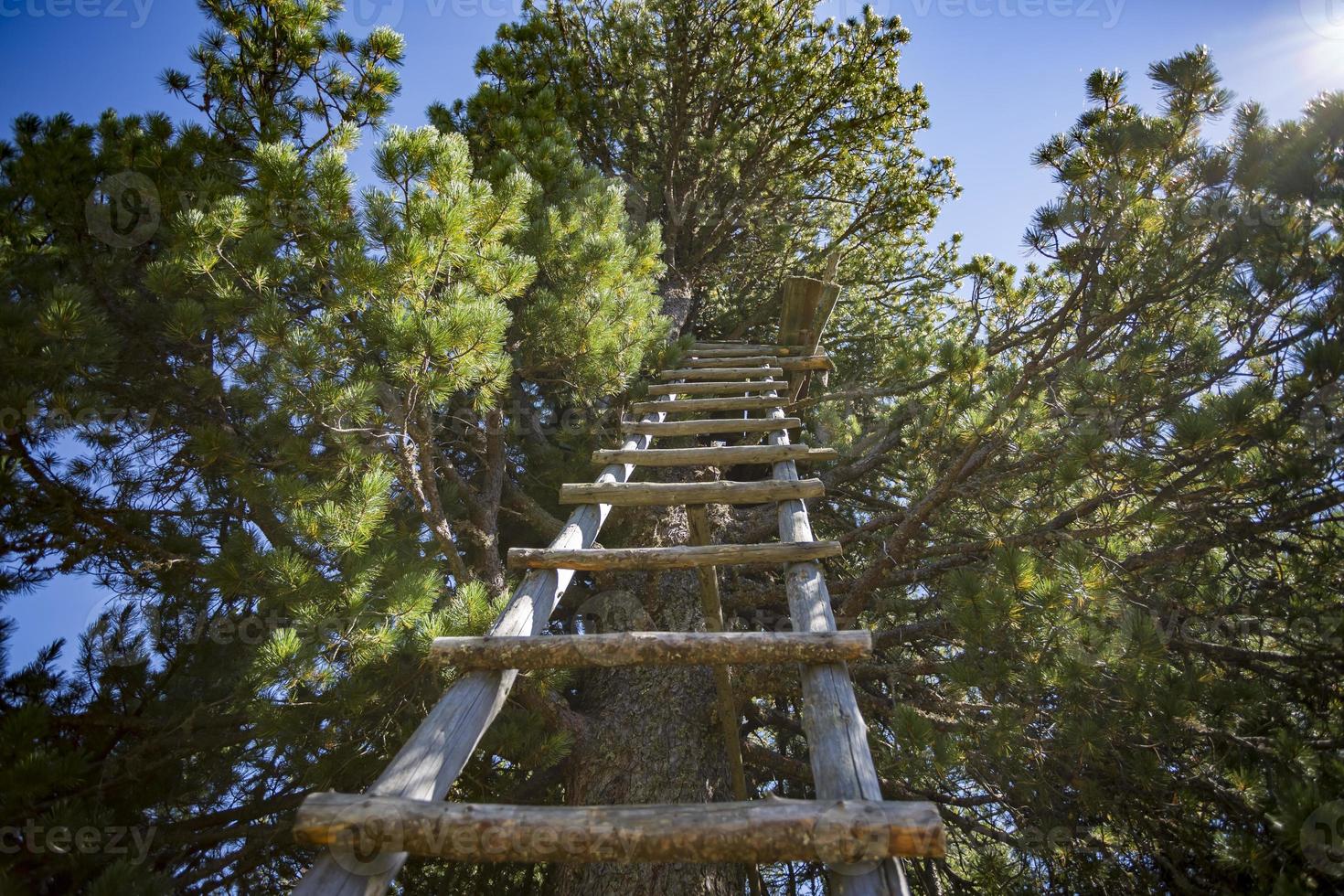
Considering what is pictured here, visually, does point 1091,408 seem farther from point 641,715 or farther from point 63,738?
point 63,738

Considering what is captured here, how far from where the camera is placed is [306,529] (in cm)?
238

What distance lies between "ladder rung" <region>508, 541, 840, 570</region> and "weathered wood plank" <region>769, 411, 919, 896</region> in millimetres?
183

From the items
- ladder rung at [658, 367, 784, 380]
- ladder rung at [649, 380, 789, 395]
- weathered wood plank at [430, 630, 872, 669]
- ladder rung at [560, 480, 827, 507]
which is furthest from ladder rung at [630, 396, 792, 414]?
weathered wood plank at [430, 630, 872, 669]

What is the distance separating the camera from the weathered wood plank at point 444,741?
1204 millimetres

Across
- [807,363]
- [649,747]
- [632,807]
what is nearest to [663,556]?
[632,807]

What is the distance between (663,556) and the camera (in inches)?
86.1

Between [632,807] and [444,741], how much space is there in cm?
49

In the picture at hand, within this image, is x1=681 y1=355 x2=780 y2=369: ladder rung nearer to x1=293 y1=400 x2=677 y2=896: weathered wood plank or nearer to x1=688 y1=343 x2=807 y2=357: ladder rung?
x1=688 y1=343 x2=807 y2=357: ladder rung

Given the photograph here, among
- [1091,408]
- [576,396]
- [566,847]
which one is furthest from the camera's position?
[576,396]

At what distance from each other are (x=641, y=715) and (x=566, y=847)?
2259 mm

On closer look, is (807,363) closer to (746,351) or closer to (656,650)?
(746,351)

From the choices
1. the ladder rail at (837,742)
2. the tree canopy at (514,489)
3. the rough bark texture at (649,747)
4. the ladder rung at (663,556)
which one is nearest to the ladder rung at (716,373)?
the tree canopy at (514,489)

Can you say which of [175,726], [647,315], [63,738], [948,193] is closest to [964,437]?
[647,315]

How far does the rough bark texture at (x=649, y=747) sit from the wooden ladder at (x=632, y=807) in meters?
1.07
